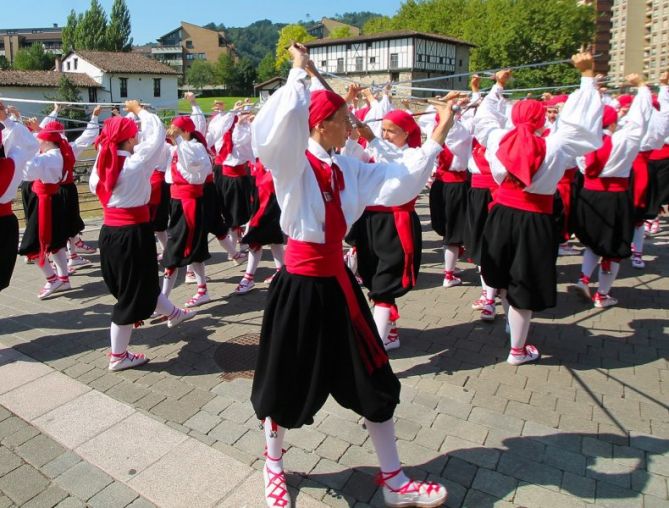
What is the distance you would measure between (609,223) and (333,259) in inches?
162

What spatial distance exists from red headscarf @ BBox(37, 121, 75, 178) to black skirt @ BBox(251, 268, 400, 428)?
5.18 meters

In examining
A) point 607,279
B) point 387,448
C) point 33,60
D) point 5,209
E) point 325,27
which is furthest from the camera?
point 325,27

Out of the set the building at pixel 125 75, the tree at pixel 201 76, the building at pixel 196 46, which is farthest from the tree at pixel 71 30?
the building at pixel 196 46

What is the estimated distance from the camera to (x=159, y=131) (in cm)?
441

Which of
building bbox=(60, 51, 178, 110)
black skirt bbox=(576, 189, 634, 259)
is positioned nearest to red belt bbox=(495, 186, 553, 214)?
black skirt bbox=(576, 189, 634, 259)

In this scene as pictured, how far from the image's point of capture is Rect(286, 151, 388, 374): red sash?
261 centimetres

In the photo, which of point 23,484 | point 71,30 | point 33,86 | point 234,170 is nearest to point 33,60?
point 71,30

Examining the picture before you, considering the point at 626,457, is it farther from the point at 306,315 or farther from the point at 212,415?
the point at 212,415

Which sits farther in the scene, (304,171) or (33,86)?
(33,86)

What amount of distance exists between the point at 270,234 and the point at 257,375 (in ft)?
12.2

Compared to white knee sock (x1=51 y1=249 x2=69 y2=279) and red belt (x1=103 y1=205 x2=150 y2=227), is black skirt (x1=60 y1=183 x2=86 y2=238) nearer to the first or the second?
white knee sock (x1=51 y1=249 x2=69 y2=279)

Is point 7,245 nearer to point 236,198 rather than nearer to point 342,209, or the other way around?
point 236,198

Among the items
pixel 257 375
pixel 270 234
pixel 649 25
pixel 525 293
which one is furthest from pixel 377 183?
pixel 649 25

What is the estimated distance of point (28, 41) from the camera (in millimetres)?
102062
